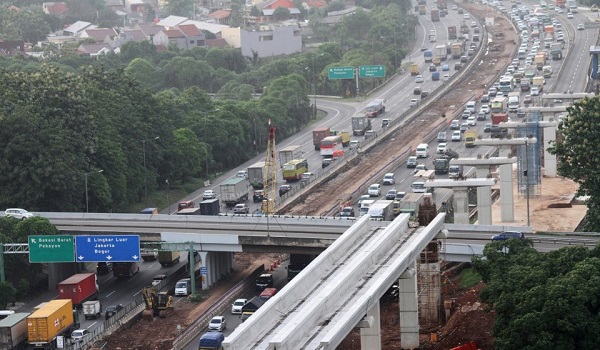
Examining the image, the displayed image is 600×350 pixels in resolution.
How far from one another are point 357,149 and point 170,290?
51113 mm

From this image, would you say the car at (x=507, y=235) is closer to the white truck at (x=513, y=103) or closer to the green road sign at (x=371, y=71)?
the white truck at (x=513, y=103)

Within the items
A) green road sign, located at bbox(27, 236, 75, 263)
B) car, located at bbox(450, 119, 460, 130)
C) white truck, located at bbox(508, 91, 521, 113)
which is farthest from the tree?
white truck, located at bbox(508, 91, 521, 113)

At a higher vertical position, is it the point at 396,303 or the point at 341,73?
the point at 341,73

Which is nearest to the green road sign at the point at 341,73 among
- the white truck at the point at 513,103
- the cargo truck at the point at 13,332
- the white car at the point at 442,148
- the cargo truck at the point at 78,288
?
the white truck at the point at 513,103

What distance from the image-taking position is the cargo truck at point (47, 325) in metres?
79.1

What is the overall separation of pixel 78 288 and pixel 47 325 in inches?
337

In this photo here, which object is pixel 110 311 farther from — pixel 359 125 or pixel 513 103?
pixel 513 103

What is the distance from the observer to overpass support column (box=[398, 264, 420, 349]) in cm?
7419

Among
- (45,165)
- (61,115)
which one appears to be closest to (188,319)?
(45,165)

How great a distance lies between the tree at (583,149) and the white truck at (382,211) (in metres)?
12.4

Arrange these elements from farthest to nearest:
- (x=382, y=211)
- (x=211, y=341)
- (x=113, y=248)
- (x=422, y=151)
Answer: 1. (x=422, y=151)
2. (x=382, y=211)
3. (x=113, y=248)
4. (x=211, y=341)

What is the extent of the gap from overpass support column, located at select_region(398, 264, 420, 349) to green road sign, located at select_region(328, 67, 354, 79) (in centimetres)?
10193

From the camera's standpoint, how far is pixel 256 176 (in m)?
122

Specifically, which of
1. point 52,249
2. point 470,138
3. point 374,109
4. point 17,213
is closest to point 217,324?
point 52,249
